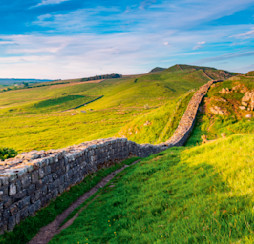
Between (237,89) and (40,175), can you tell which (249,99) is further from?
(40,175)

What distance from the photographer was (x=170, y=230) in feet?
18.6

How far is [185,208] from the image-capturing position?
6.50 metres

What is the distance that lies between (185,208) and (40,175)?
6.58 m

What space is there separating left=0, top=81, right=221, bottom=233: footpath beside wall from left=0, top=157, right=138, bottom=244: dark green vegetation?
0.25m

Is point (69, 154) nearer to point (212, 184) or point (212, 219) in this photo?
point (212, 184)

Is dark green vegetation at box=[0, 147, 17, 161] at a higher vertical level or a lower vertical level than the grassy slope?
lower

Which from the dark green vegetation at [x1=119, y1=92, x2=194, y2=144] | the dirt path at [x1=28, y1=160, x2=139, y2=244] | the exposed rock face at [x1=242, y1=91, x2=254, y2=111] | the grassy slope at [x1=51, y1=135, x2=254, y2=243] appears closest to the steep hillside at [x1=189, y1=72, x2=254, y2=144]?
the exposed rock face at [x1=242, y1=91, x2=254, y2=111]

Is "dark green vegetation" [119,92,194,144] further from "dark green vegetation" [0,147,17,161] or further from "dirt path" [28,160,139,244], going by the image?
"dirt path" [28,160,139,244]

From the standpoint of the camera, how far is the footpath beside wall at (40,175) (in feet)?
25.8

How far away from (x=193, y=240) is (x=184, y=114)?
31.6m

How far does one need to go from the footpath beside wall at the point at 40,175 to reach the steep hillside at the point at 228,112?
56.1ft

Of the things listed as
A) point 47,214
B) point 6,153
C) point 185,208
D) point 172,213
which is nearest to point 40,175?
point 47,214

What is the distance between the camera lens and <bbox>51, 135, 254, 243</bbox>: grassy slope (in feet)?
16.0

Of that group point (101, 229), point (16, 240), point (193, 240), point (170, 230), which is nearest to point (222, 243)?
point (193, 240)
